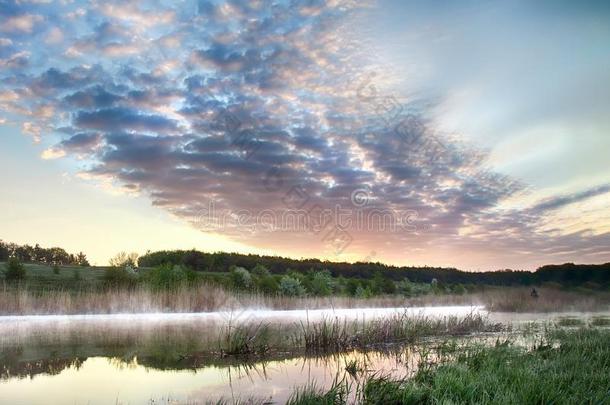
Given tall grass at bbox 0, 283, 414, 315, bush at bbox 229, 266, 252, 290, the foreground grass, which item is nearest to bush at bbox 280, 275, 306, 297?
bush at bbox 229, 266, 252, 290

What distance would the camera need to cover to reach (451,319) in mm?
17656

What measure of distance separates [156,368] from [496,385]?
600 cm

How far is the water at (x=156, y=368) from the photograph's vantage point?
7293mm

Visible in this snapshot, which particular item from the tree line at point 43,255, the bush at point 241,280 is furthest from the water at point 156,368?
the tree line at point 43,255

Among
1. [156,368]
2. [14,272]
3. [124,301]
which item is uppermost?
[14,272]

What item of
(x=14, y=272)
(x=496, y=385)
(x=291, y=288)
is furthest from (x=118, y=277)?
(x=496, y=385)

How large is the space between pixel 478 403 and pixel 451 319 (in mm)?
12768

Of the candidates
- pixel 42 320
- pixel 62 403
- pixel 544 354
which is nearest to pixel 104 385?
pixel 62 403

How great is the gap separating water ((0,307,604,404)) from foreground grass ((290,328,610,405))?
1056 mm

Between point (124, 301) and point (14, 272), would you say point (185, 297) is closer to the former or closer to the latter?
point (124, 301)

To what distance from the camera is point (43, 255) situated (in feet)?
241

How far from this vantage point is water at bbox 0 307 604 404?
287 inches

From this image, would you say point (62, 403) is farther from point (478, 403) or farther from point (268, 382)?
point (478, 403)

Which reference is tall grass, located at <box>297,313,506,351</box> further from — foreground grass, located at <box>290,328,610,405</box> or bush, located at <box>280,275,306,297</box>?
bush, located at <box>280,275,306,297</box>
